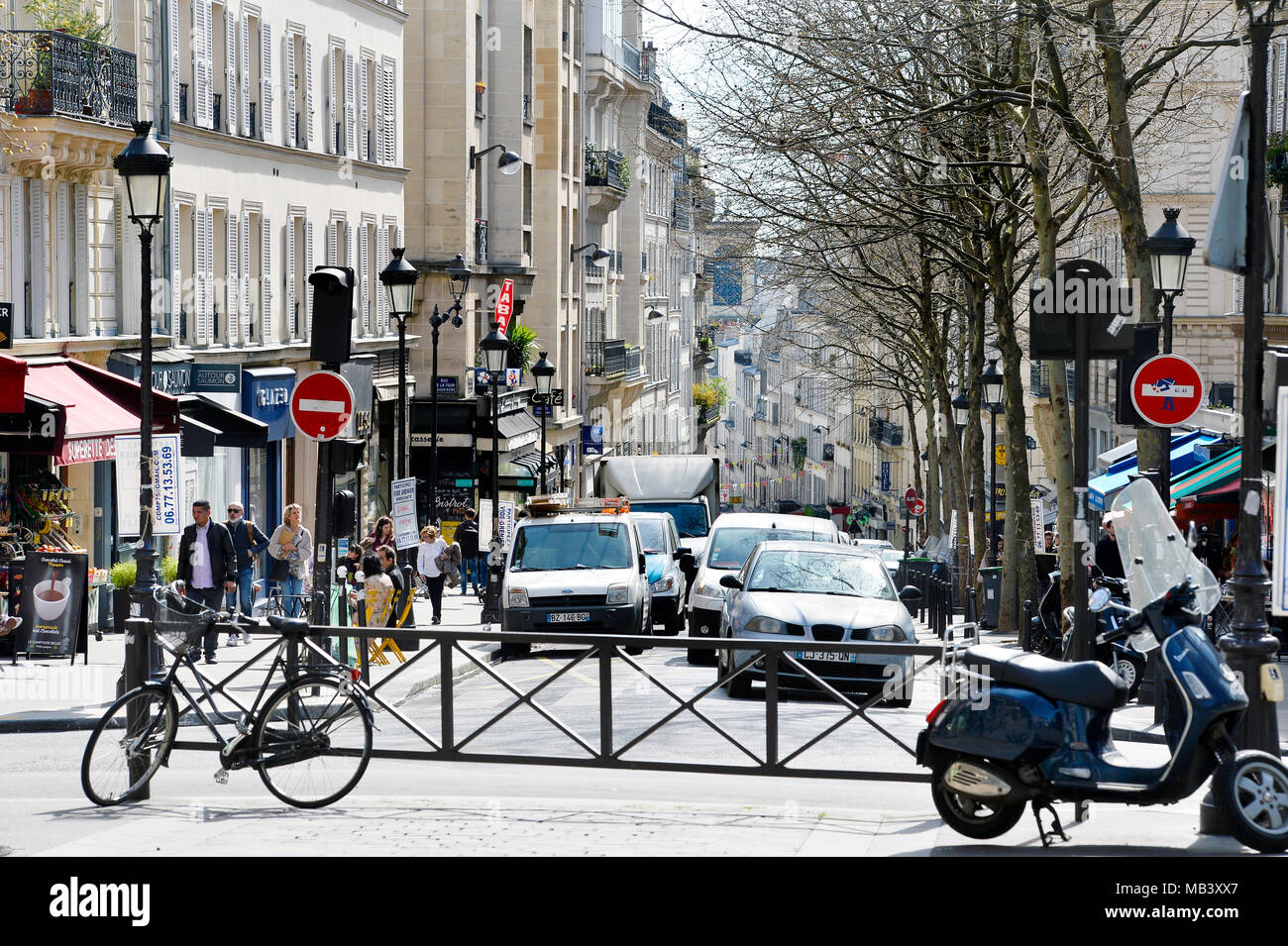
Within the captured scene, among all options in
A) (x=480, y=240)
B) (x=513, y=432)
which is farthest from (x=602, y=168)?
(x=513, y=432)

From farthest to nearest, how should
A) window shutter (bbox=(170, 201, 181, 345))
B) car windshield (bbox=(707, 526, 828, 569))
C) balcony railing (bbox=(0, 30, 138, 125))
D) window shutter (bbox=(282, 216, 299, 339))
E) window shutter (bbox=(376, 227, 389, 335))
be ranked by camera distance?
window shutter (bbox=(376, 227, 389, 335)), window shutter (bbox=(282, 216, 299, 339)), window shutter (bbox=(170, 201, 181, 345)), balcony railing (bbox=(0, 30, 138, 125)), car windshield (bbox=(707, 526, 828, 569))

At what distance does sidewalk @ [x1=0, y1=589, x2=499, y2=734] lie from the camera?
418 inches

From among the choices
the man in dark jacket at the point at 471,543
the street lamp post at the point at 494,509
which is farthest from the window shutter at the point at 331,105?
the man in dark jacket at the point at 471,543

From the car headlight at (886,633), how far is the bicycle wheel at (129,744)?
7570 mm

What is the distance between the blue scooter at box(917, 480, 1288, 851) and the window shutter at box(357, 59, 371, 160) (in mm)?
33439

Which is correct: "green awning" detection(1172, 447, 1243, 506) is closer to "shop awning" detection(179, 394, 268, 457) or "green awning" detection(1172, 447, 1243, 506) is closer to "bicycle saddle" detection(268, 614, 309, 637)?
"shop awning" detection(179, 394, 268, 457)

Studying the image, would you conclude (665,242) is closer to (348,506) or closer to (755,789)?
(348,506)

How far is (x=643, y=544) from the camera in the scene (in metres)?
27.4

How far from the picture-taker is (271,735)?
1034 centimetres

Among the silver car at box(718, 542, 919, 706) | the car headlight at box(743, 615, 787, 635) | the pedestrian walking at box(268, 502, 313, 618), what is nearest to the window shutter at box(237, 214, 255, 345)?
the pedestrian walking at box(268, 502, 313, 618)

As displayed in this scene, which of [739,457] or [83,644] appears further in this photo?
[739,457]

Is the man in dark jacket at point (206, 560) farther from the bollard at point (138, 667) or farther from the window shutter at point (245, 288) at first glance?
the window shutter at point (245, 288)

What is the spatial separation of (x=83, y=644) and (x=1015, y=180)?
17.3 m
